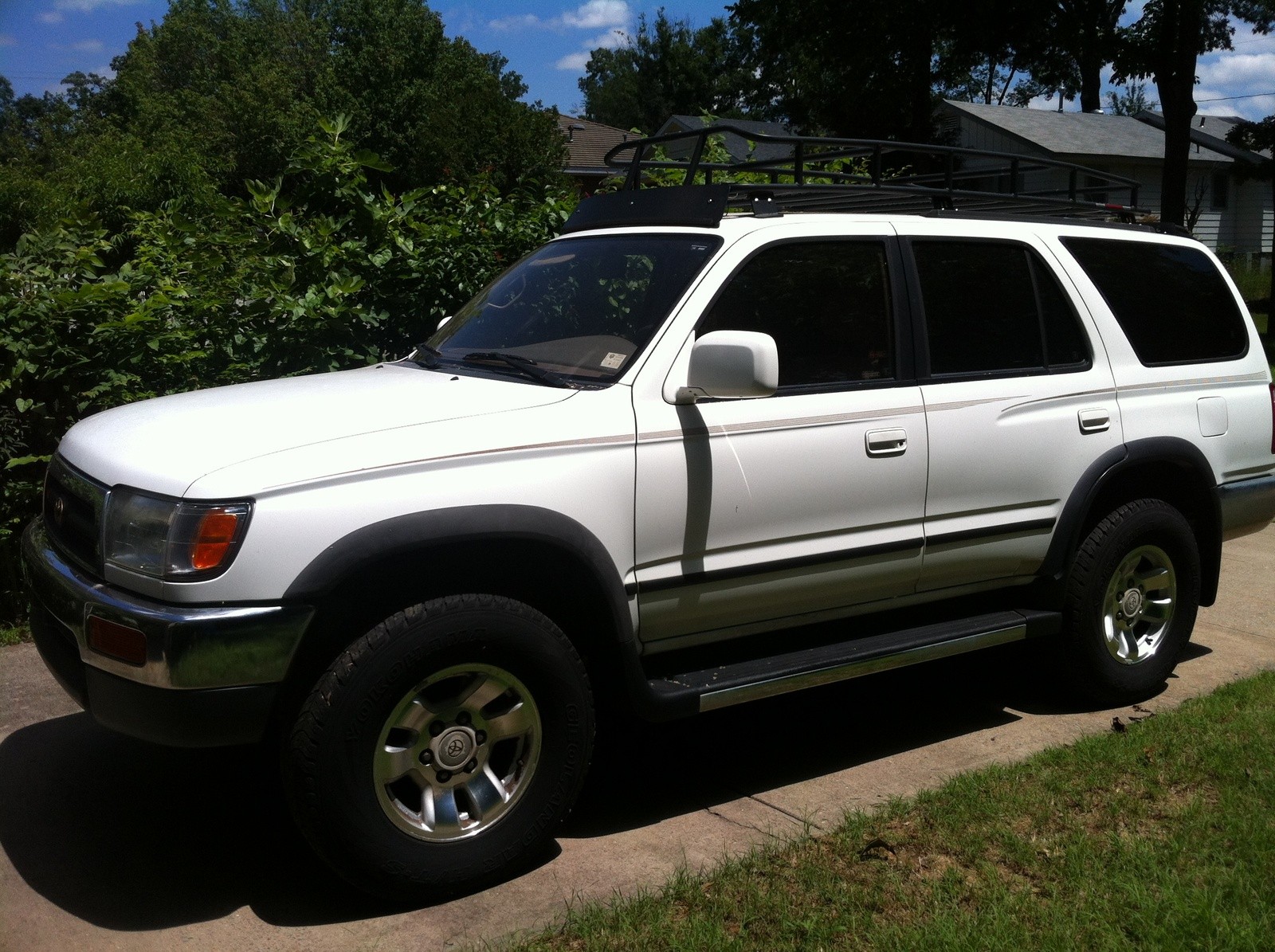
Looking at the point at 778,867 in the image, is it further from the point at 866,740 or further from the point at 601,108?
the point at 601,108

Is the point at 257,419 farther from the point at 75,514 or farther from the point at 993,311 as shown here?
the point at 993,311

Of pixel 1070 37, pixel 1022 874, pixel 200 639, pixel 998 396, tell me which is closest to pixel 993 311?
pixel 998 396

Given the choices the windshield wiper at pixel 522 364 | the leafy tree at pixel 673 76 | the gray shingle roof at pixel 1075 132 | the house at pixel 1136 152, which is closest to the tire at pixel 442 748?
the windshield wiper at pixel 522 364

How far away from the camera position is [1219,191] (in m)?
45.3

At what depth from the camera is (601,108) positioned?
9788 centimetres

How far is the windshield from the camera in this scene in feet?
13.4

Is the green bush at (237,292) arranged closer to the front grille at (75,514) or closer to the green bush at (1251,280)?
the front grille at (75,514)

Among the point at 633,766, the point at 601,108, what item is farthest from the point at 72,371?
the point at 601,108

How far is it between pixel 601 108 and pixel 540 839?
99.0 m

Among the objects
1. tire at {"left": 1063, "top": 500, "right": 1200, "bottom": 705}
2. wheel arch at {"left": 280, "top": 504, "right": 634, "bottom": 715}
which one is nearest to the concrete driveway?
tire at {"left": 1063, "top": 500, "right": 1200, "bottom": 705}

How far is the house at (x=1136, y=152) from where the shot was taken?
38.4 meters

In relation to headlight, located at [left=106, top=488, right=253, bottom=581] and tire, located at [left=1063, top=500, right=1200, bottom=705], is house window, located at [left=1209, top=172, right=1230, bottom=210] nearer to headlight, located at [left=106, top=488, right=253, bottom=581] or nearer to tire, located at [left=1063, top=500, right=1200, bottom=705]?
tire, located at [left=1063, top=500, right=1200, bottom=705]

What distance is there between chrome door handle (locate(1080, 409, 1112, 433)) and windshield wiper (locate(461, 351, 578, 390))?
2.21 m

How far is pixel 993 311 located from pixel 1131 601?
1452 mm
